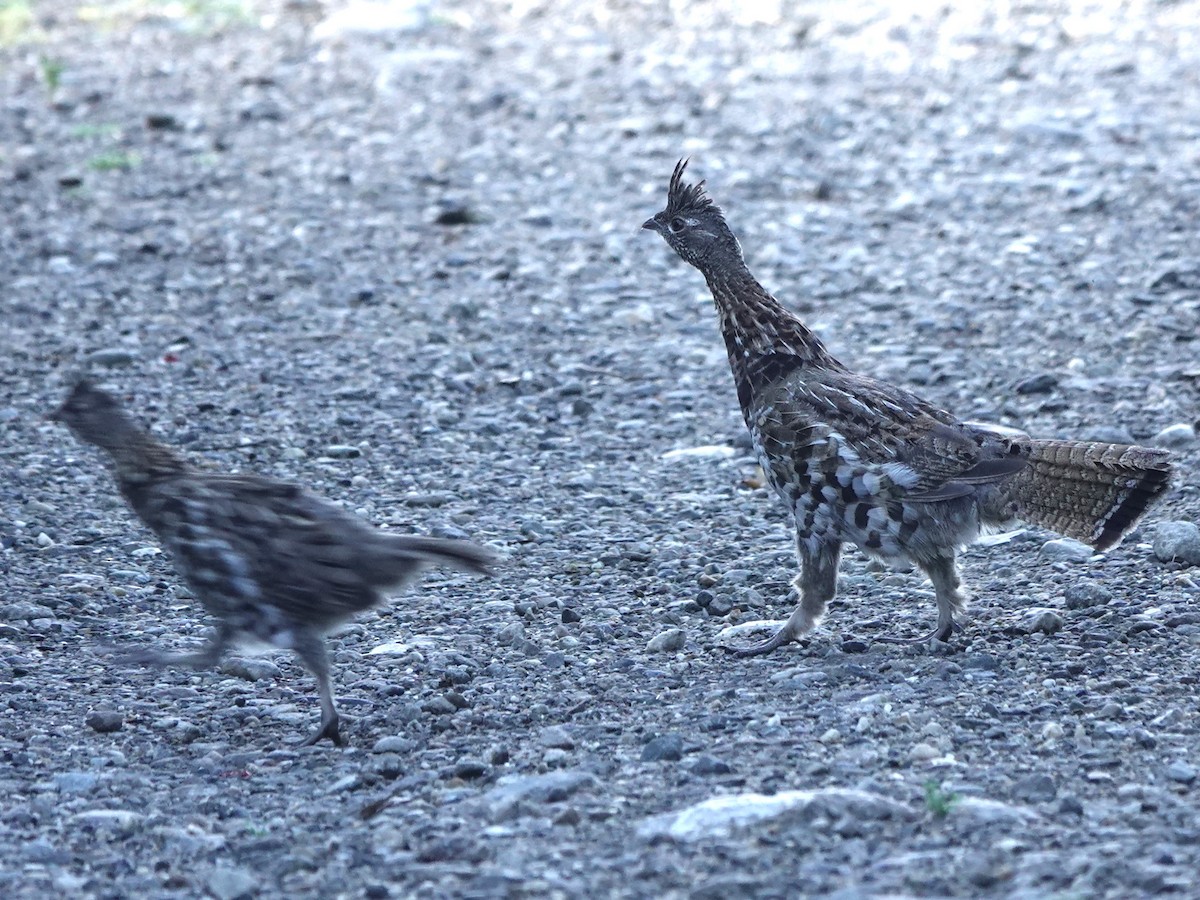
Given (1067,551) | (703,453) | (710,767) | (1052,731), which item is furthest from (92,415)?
(1067,551)

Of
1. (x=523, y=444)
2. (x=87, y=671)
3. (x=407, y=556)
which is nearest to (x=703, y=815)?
(x=407, y=556)

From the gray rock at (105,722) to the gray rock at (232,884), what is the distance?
56.5 inches

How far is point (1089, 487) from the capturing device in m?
6.32

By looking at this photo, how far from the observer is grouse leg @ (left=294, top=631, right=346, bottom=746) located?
5992 mm

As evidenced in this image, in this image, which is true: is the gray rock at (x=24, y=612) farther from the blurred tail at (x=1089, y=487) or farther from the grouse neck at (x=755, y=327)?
the blurred tail at (x=1089, y=487)

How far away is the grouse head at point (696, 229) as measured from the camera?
7.36m

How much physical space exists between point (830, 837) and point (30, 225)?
10.6 m

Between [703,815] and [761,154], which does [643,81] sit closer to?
[761,154]

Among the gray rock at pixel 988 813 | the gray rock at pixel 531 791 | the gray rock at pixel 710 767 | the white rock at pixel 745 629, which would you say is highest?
the gray rock at pixel 988 813

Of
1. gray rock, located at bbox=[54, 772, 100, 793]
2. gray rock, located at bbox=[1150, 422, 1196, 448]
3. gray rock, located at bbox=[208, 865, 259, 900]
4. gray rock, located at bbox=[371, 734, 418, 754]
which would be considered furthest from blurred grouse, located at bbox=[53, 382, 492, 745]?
gray rock, located at bbox=[1150, 422, 1196, 448]

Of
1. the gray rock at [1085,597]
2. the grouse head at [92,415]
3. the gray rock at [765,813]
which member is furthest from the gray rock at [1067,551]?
the grouse head at [92,415]

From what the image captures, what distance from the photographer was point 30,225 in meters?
13.8

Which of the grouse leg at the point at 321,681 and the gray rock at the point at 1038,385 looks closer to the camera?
the grouse leg at the point at 321,681

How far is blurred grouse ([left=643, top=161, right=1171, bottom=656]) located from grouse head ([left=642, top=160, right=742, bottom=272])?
1.66 ft
